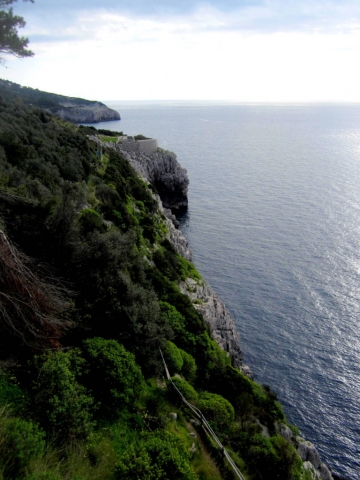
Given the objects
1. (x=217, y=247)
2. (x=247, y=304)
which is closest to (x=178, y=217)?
(x=217, y=247)

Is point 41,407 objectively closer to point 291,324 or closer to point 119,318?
point 119,318

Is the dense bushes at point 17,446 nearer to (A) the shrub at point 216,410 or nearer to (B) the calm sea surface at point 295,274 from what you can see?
(A) the shrub at point 216,410

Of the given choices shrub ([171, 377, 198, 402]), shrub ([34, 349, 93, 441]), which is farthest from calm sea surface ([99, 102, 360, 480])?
shrub ([34, 349, 93, 441])

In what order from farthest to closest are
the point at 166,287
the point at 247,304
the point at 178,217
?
1. the point at 178,217
2. the point at 247,304
3. the point at 166,287

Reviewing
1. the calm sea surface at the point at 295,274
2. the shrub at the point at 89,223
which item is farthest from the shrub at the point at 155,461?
the calm sea surface at the point at 295,274

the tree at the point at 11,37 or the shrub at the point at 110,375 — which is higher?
the tree at the point at 11,37

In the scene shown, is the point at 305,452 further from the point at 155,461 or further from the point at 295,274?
the point at 295,274

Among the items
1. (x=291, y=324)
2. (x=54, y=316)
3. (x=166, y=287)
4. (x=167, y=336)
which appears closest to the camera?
(x=54, y=316)
